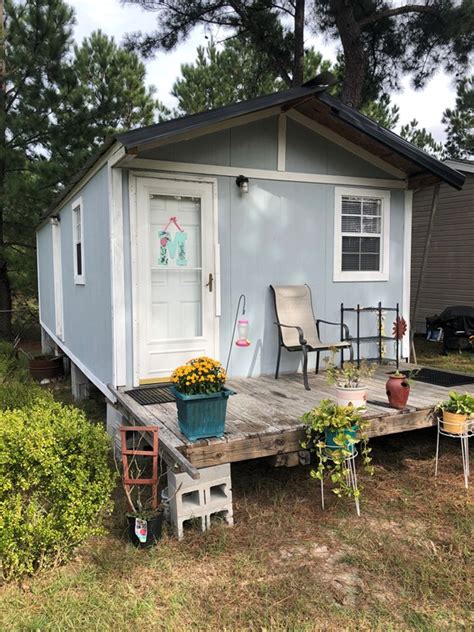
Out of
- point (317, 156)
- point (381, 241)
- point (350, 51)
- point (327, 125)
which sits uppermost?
point (350, 51)

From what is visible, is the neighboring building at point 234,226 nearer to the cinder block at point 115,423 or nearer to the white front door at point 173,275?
the white front door at point 173,275

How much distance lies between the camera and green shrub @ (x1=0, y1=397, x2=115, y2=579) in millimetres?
2502

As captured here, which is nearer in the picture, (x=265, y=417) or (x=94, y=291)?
(x=265, y=417)

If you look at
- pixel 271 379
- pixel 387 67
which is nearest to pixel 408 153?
pixel 271 379

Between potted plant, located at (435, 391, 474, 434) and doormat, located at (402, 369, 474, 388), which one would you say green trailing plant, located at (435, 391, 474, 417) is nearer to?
potted plant, located at (435, 391, 474, 434)

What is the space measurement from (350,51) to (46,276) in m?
7.08

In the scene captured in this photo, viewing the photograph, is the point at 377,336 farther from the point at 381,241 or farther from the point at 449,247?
the point at 449,247

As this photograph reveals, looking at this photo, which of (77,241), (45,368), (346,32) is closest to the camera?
(77,241)

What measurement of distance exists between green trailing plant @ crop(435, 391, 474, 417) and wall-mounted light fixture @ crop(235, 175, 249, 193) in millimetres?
2536

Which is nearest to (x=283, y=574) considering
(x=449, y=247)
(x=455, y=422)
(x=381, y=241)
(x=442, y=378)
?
(x=455, y=422)

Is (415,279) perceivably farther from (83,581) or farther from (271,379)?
(83,581)

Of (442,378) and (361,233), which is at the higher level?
(361,233)

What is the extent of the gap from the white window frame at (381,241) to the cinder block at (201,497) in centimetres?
288

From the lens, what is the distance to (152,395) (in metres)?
4.25
